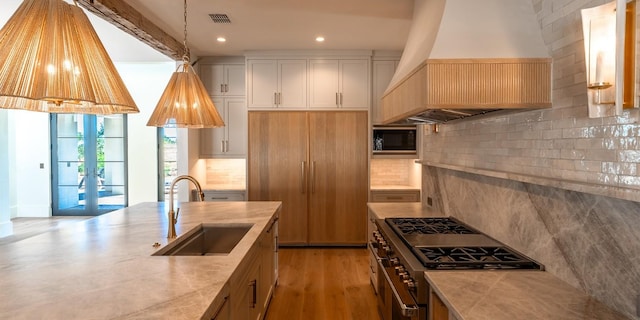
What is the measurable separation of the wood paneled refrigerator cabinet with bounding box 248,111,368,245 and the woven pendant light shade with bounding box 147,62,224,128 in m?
2.23

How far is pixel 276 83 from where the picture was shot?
16.3 ft

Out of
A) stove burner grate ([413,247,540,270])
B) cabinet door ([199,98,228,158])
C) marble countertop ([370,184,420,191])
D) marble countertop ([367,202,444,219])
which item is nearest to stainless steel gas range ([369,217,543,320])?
stove burner grate ([413,247,540,270])

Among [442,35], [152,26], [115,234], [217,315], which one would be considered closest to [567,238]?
[442,35]

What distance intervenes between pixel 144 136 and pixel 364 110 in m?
4.81

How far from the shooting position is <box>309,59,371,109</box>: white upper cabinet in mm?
4977

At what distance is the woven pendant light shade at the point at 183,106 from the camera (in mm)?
2613

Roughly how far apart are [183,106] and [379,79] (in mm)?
3130

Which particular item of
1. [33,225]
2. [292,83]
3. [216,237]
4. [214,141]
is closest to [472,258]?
[216,237]

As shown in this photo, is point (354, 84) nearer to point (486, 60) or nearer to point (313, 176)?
point (313, 176)

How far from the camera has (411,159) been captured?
5.25m

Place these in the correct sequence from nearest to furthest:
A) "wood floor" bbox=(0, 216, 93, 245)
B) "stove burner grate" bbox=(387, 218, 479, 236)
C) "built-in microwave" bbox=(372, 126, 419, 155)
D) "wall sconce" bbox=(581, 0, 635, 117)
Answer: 1. "wall sconce" bbox=(581, 0, 635, 117)
2. "stove burner grate" bbox=(387, 218, 479, 236)
3. "built-in microwave" bbox=(372, 126, 419, 155)
4. "wood floor" bbox=(0, 216, 93, 245)

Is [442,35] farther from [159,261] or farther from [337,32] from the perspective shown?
[337,32]

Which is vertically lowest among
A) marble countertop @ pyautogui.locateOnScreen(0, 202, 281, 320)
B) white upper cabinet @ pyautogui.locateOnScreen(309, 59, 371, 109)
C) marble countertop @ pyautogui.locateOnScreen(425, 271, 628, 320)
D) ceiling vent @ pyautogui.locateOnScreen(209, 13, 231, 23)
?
marble countertop @ pyautogui.locateOnScreen(425, 271, 628, 320)

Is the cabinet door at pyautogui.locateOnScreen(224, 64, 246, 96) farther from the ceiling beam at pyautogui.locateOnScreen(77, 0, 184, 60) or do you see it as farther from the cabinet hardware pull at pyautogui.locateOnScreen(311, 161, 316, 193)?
the cabinet hardware pull at pyautogui.locateOnScreen(311, 161, 316, 193)
